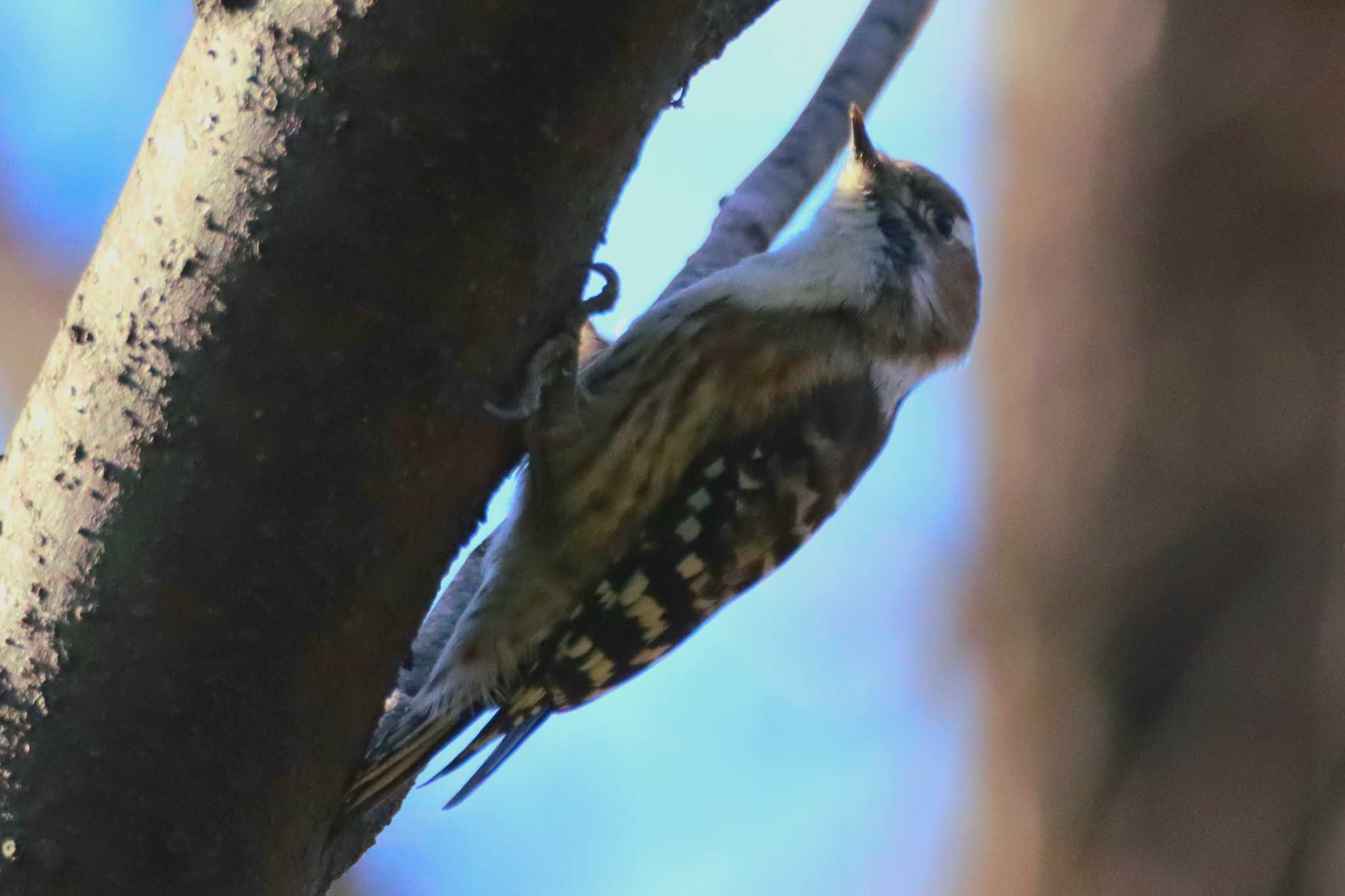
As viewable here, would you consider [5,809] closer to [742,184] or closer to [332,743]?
[332,743]

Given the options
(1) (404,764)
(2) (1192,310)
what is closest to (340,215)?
(1) (404,764)

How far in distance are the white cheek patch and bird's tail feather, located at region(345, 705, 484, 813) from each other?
5.97 ft

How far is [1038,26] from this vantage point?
14.7ft

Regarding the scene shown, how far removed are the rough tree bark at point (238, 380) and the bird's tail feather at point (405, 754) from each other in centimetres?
45

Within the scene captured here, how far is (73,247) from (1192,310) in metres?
5.09

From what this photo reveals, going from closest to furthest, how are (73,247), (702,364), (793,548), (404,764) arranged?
(404,764)
(702,364)
(793,548)
(73,247)

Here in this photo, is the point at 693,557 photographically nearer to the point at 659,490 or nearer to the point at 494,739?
the point at 659,490

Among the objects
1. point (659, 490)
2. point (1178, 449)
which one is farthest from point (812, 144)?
point (1178, 449)

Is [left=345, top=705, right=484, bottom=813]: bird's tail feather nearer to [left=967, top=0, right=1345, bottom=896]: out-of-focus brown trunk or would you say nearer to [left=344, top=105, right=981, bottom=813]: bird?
[left=344, top=105, right=981, bottom=813]: bird

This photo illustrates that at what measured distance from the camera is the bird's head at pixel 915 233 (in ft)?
11.0

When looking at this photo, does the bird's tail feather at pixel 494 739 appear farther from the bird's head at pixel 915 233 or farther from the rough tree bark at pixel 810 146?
the bird's head at pixel 915 233

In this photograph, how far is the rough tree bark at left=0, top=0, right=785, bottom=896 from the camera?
1.58 m

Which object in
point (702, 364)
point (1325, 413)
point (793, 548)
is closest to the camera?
point (702, 364)

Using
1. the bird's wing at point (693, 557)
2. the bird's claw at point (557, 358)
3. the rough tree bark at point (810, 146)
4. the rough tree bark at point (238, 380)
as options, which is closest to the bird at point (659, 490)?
the bird's wing at point (693, 557)
